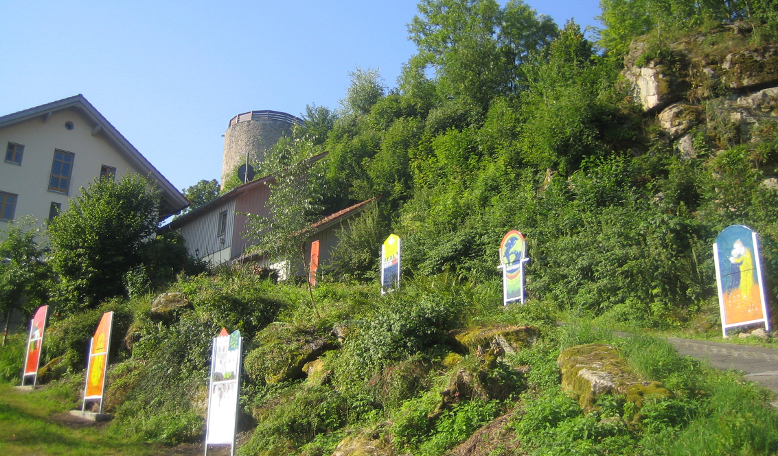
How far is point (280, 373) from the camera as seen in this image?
36.0 ft

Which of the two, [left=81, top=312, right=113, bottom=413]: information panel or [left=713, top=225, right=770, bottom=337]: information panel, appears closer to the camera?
[left=713, top=225, right=770, bottom=337]: information panel

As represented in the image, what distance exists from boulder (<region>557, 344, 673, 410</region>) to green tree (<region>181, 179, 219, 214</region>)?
40295 millimetres

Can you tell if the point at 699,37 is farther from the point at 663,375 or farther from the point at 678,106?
the point at 663,375

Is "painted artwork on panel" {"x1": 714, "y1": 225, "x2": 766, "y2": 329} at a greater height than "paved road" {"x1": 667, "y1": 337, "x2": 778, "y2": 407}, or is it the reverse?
"painted artwork on panel" {"x1": 714, "y1": 225, "x2": 766, "y2": 329}

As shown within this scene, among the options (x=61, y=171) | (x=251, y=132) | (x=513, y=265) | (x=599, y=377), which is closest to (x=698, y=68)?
(x=513, y=265)

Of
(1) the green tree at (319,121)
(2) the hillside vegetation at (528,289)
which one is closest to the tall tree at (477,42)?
(2) the hillside vegetation at (528,289)

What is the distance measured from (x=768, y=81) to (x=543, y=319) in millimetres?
12773

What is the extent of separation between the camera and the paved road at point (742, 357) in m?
7.18

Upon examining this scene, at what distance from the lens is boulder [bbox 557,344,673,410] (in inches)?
246

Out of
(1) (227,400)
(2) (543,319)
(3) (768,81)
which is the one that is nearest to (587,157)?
(3) (768,81)

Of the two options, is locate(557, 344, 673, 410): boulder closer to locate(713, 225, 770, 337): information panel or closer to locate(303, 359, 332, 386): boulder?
locate(303, 359, 332, 386): boulder

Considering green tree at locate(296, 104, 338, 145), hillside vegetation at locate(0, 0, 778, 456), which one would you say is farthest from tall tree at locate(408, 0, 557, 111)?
green tree at locate(296, 104, 338, 145)

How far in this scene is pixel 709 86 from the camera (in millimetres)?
18359

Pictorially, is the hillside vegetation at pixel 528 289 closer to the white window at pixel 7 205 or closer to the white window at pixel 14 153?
the white window at pixel 7 205
